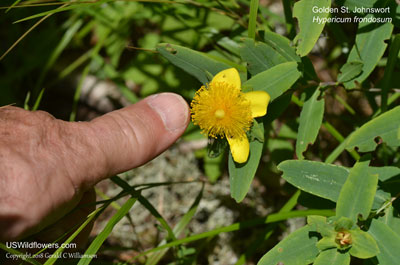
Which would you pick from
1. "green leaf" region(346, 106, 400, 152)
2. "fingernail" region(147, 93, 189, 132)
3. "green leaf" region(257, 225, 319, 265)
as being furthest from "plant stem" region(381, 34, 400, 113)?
"fingernail" region(147, 93, 189, 132)

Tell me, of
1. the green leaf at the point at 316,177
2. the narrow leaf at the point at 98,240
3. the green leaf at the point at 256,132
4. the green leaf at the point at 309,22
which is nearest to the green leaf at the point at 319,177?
the green leaf at the point at 316,177

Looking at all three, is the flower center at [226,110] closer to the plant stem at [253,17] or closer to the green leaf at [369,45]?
the plant stem at [253,17]

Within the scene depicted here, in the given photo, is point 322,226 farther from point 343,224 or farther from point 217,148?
point 217,148

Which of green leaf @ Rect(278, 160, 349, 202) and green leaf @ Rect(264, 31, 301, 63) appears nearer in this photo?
green leaf @ Rect(278, 160, 349, 202)

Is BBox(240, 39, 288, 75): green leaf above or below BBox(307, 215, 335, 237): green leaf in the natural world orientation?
above

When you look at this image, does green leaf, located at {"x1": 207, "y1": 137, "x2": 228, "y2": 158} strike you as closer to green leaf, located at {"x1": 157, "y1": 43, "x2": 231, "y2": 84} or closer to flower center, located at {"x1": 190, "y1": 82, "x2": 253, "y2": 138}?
flower center, located at {"x1": 190, "y1": 82, "x2": 253, "y2": 138}
